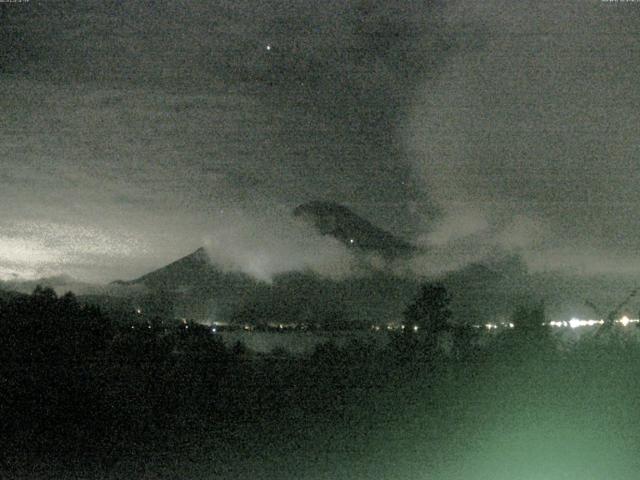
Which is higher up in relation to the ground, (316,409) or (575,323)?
(575,323)

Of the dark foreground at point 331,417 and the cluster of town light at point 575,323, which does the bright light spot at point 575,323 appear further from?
the dark foreground at point 331,417

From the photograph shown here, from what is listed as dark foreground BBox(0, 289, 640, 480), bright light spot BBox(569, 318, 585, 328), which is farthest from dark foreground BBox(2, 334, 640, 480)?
bright light spot BBox(569, 318, 585, 328)

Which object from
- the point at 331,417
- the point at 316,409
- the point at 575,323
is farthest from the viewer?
the point at 575,323

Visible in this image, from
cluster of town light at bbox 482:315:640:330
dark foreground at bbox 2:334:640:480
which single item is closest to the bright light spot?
cluster of town light at bbox 482:315:640:330

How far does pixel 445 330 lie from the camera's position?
1817 centimetres

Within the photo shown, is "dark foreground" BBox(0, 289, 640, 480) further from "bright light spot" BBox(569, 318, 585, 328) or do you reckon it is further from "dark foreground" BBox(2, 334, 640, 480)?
"bright light spot" BBox(569, 318, 585, 328)

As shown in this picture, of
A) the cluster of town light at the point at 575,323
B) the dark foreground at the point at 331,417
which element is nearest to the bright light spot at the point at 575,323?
the cluster of town light at the point at 575,323

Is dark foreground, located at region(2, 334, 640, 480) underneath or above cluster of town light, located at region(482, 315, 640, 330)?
underneath

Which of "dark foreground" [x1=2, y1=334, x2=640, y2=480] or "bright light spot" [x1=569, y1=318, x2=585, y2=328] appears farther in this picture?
"bright light spot" [x1=569, y1=318, x2=585, y2=328]

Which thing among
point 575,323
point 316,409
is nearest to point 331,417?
point 316,409

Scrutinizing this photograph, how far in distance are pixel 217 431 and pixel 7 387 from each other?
3.19 metres

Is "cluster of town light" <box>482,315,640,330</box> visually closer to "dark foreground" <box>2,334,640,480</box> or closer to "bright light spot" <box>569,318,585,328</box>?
"bright light spot" <box>569,318,585,328</box>

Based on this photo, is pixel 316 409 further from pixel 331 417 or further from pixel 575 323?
pixel 575 323

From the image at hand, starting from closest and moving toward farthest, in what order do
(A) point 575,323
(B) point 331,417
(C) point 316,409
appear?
(B) point 331,417 → (C) point 316,409 → (A) point 575,323
